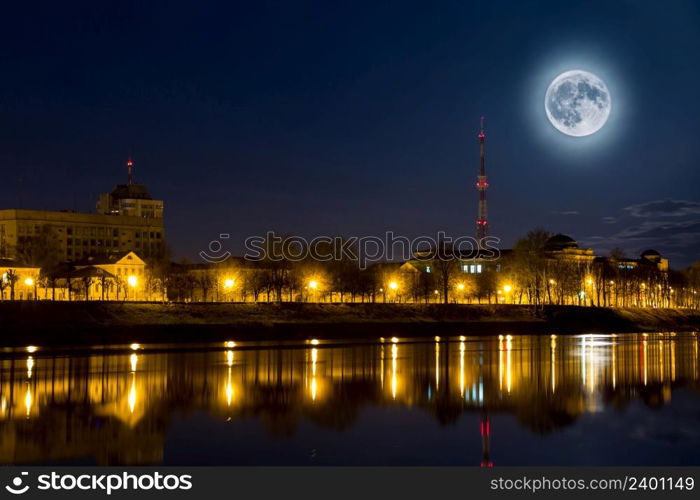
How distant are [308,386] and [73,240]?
154m

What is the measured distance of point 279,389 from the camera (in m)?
34.7

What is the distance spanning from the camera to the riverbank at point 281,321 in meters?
68.4

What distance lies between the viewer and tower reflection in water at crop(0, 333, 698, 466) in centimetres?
2467

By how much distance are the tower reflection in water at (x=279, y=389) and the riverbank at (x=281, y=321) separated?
1277 centimetres

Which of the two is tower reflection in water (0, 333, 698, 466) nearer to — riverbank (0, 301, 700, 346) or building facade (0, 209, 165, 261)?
riverbank (0, 301, 700, 346)

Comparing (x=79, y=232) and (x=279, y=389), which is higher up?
(x=79, y=232)

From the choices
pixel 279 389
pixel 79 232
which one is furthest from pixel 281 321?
pixel 79 232

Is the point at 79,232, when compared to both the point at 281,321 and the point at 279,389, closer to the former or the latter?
the point at 281,321

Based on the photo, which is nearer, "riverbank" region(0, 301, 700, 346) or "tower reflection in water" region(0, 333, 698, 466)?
"tower reflection in water" region(0, 333, 698, 466)

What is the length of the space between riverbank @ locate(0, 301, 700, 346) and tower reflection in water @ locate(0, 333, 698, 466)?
12766 millimetres

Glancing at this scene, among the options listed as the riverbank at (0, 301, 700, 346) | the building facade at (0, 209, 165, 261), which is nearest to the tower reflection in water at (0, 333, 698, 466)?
the riverbank at (0, 301, 700, 346)

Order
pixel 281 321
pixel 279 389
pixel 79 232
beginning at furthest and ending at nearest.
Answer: pixel 79 232
pixel 281 321
pixel 279 389

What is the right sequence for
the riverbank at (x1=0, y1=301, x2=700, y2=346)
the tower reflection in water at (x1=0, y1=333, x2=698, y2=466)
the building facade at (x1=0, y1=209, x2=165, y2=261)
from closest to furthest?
the tower reflection in water at (x1=0, y1=333, x2=698, y2=466), the riverbank at (x1=0, y1=301, x2=700, y2=346), the building facade at (x1=0, y1=209, x2=165, y2=261)

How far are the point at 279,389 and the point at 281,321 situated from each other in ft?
170
